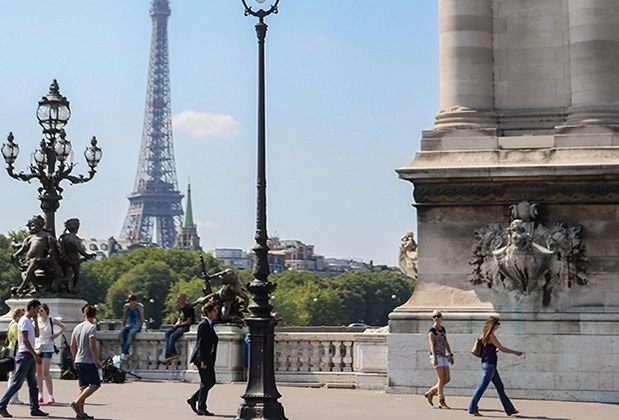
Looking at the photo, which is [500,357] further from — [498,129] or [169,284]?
[169,284]

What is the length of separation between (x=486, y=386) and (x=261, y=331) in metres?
4.13

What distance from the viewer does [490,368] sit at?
23.0 m

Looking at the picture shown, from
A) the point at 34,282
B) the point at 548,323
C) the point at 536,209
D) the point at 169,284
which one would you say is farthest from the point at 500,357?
the point at 169,284

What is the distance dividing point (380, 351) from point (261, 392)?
6930 millimetres

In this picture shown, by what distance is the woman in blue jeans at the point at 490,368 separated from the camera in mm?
22641

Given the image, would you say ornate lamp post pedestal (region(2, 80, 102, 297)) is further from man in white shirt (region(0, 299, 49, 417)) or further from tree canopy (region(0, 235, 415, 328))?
tree canopy (region(0, 235, 415, 328))

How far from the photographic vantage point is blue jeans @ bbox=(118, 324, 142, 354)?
30.8m

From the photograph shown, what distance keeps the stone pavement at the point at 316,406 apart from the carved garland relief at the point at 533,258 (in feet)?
6.43

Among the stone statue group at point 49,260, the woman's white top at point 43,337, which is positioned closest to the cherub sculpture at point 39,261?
the stone statue group at point 49,260

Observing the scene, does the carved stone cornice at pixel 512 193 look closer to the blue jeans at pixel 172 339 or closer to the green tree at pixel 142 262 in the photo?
the blue jeans at pixel 172 339

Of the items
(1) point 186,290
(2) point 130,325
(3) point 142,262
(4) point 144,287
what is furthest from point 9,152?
(3) point 142,262

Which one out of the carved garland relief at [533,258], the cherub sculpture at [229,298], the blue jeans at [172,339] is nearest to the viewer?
the carved garland relief at [533,258]

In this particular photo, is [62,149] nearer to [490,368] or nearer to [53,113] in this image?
[53,113]

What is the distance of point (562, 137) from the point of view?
83.8 ft
